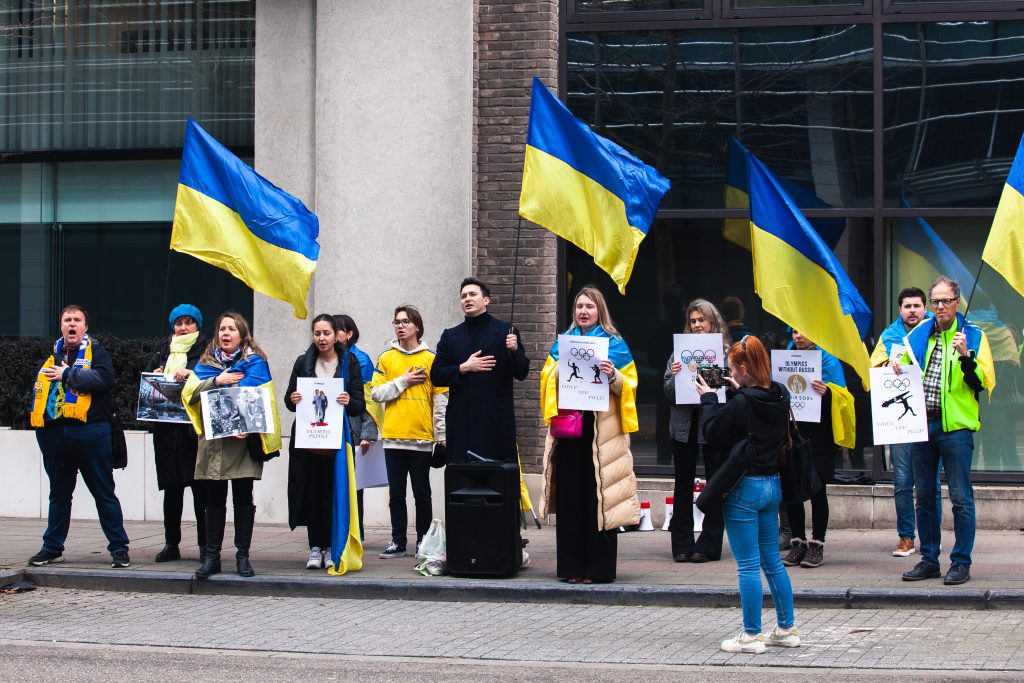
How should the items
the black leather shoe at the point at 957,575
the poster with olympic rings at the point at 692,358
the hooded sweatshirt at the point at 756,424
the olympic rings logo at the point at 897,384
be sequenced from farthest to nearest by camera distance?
the poster with olympic rings at the point at 692,358 → the olympic rings logo at the point at 897,384 → the black leather shoe at the point at 957,575 → the hooded sweatshirt at the point at 756,424

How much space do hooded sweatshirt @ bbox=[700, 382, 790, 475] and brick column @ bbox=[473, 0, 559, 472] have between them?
17.9 feet

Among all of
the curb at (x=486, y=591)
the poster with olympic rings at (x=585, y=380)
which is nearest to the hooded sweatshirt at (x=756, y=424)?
the curb at (x=486, y=591)

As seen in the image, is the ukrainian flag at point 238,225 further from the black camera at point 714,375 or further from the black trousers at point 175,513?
the black camera at point 714,375

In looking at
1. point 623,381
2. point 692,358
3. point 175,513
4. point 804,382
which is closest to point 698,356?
point 692,358

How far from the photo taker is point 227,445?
994cm

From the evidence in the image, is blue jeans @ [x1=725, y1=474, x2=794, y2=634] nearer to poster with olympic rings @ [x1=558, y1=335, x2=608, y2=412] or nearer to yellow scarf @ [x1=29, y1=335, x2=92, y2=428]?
poster with olympic rings @ [x1=558, y1=335, x2=608, y2=412]

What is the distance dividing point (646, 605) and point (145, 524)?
5.72m

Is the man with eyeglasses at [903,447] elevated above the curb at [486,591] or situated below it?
above

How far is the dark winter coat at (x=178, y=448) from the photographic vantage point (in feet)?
34.5

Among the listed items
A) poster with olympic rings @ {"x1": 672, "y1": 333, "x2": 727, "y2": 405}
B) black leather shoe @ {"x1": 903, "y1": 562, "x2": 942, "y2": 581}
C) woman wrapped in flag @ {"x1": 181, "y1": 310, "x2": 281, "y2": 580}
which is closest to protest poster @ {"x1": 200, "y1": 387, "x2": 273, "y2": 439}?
woman wrapped in flag @ {"x1": 181, "y1": 310, "x2": 281, "y2": 580}

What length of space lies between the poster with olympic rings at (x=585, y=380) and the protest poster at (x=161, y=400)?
113 inches

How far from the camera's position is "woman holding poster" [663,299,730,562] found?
10.6m

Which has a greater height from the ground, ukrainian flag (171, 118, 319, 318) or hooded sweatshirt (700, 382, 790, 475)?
ukrainian flag (171, 118, 319, 318)

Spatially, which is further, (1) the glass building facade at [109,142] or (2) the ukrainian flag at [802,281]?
(1) the glass building facade at [109,142]
